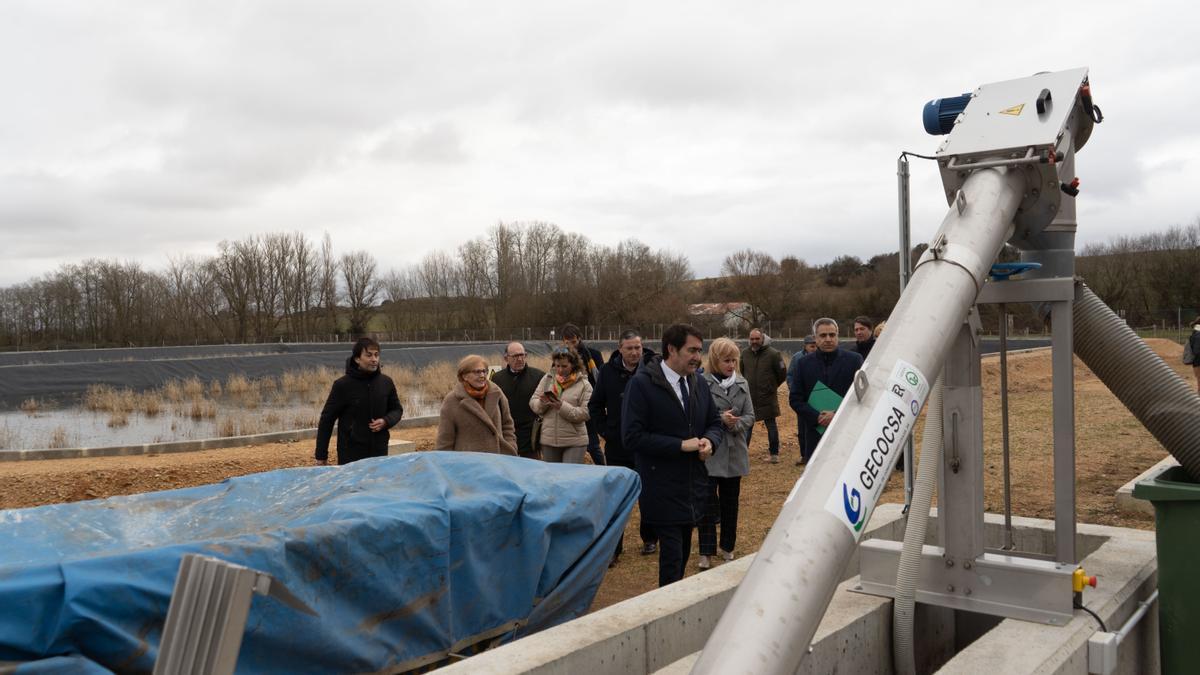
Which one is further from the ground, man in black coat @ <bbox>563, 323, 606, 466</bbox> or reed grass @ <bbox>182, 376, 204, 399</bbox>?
man in black coat @ <bbox>563, 323, 606, 466</bbox>

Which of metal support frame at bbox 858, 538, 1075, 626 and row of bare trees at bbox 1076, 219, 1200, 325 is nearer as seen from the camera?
metal support frame at bbox 858, 538, 1075, 626

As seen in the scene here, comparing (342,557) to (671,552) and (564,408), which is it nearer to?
(671,552)

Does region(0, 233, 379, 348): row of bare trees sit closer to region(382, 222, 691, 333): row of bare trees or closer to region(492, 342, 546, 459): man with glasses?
region(382, 222, 691, 333): row of bare trees

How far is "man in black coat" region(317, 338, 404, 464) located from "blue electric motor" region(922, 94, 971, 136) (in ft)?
16.5

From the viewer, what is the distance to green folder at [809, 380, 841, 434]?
28.3ft

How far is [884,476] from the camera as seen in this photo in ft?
7.96

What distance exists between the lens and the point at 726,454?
6.98 metres

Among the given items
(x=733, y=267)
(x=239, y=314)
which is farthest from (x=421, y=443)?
(x=239, y=314)

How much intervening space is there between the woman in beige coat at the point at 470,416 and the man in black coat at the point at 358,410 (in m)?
0.59

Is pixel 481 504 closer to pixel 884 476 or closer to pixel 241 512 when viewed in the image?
pixel 241 512

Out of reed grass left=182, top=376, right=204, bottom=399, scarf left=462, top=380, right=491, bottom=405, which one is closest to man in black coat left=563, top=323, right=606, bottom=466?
scarf left=462, top=380, right=491, bottom=405

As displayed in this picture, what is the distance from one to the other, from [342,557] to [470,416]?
10.3 ft

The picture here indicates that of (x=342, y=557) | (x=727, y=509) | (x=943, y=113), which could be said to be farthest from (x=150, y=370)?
(x=943, y=113)

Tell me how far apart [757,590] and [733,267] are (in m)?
74.1
